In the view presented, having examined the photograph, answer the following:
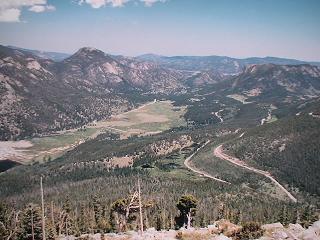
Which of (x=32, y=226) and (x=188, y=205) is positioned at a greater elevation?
(x=32, y=226)

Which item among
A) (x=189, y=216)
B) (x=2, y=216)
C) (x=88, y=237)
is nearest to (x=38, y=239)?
(x=88, y=237)

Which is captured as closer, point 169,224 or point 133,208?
point 133,208

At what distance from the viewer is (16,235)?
4988 inches

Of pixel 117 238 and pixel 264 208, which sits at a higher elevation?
pixel 117 238

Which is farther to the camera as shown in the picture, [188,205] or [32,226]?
[188,205]

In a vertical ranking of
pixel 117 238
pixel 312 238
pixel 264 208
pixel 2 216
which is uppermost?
pixel 312 238

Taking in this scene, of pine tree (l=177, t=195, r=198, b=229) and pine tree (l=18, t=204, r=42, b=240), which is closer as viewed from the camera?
pine tree (l=18, t=204, r=42, b=240)

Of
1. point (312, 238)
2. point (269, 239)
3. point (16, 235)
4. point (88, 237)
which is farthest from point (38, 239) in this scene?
point (312, 238)

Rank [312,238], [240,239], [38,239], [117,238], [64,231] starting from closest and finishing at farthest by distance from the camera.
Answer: [312,238] < [240,239] < [117,238] < [38,239] < [64,231]

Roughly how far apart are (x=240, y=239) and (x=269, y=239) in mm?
6921

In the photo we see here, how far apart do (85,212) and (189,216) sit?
50403 mm

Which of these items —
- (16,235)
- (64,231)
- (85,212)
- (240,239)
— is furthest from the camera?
(85,212)

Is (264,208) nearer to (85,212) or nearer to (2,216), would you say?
(85,212)

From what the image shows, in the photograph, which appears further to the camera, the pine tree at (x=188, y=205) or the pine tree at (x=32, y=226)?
the pine tree at (x=188, y=205)
